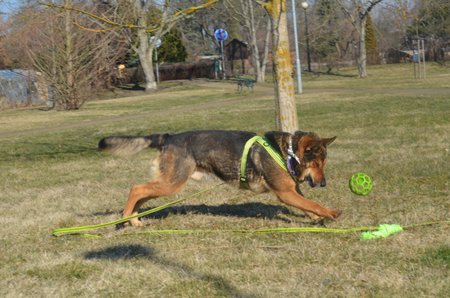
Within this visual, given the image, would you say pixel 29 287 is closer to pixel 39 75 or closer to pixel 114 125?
pixel 114 125

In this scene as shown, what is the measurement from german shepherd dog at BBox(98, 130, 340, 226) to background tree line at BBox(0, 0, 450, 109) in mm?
2778

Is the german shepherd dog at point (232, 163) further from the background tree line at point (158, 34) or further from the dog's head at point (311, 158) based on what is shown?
the background tree line at point (158, 34)

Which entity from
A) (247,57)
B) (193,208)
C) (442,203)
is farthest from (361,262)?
(247,57)

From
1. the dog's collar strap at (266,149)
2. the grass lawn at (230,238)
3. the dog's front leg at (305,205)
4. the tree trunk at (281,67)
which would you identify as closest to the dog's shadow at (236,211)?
the grass lawn at (230,238)

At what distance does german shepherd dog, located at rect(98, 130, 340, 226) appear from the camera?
19.3 feet

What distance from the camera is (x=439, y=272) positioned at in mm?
4254

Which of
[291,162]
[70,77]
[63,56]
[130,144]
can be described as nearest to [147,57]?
[63,56]

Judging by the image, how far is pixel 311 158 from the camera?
19.2 feet

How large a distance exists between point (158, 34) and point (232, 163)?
1521 inches

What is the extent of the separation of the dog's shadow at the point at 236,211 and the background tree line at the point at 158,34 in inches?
114

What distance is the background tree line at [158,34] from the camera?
1209 cm

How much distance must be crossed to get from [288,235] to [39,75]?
32.1 metres

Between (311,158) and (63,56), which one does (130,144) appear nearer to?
(311,158)

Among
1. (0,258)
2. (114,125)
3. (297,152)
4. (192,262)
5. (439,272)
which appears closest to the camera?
(439,272)
